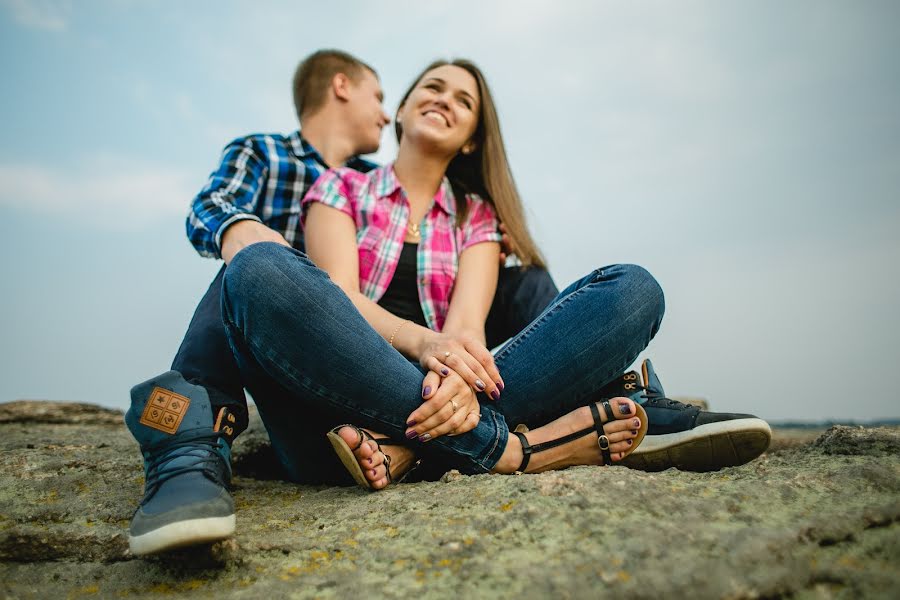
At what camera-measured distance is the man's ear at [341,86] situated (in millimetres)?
3608

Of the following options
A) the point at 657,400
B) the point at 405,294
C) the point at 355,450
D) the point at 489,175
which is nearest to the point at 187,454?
the point at 355,450

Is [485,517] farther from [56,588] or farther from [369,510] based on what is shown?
[56,588]

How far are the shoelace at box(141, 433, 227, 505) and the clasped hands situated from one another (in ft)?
1.74

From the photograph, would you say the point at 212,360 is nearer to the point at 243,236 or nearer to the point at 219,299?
the point at 219,299

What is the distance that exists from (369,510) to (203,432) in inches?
20.1

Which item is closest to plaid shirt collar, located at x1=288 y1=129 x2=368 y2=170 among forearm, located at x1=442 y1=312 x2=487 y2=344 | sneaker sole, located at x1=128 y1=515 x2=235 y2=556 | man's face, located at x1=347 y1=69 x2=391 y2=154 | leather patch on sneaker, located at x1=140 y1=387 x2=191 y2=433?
man's face, located at x1=347 y1=69 x2=391 y2=154

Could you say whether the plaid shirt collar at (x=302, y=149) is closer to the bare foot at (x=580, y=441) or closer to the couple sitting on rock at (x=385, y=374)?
the couple sitting on rock at (x=385, y=374)

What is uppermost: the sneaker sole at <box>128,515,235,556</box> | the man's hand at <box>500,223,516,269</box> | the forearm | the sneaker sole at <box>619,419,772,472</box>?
the man's hand at <box>500,223,516,269</box>

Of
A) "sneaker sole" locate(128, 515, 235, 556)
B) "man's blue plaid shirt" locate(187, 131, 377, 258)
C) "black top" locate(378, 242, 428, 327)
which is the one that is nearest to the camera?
"sneaker sole" locate(128, 515, 235, 556)

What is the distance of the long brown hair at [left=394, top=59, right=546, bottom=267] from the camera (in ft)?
8.96

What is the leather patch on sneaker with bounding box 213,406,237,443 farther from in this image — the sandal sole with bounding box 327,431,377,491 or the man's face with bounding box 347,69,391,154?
the man's face with bounding box 347,69,391,154

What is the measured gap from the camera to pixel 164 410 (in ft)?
5.16

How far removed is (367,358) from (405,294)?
0.90 meters

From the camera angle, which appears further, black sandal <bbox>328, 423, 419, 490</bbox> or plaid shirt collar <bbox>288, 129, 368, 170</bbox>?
plaid shirt collar <bbox>288, 129, 368, 170</bbox>
